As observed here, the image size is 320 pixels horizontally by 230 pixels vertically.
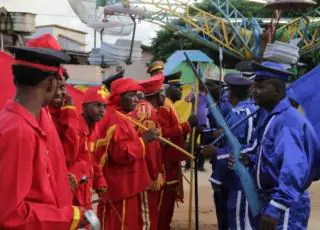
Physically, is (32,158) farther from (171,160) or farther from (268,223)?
(171,160)

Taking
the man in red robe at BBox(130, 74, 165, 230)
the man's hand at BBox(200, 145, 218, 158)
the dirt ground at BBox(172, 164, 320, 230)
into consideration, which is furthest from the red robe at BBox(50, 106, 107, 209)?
the dirt ground at BBox(172, 164, 320, 230)

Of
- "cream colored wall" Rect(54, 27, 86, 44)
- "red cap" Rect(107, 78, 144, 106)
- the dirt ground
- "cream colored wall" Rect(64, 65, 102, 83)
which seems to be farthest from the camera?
"cream colored wall" Rect(54, 27, 86, 44)

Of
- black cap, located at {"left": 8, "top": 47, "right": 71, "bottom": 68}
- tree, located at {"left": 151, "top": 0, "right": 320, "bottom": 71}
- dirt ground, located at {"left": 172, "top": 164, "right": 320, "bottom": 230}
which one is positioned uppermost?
black cap, located at {"left": 8, "top": 47, "right": 71, "bottom": 68}

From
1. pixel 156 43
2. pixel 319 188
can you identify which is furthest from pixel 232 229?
pixel 156 43

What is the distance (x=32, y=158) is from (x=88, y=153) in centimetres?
309

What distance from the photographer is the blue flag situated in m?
5.72

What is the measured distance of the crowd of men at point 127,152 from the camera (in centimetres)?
310

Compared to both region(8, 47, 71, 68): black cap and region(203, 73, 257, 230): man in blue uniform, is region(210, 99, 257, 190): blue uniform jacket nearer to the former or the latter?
region(203, 73, 257, 230): man in blue uniform

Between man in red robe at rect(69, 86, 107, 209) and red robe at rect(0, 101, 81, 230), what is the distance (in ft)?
8.10

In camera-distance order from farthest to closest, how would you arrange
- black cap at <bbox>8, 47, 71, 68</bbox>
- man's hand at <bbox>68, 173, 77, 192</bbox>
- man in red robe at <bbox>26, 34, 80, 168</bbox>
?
1. man in red robe at <bbox>26, 34, 80, 168</bbox>
2. man's hand at <bbox>68, 173, 77, 192</bbox>
3. black cap at <bbox>8, 47, 71, 68</bbox>

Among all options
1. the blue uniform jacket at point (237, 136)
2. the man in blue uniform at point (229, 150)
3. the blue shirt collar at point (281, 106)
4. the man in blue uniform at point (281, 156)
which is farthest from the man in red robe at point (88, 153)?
the blue shirt collar at point (281, 106)

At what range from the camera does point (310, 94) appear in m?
5.76

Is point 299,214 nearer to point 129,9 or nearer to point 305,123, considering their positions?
point 305,123

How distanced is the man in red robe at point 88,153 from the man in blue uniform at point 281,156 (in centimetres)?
165
